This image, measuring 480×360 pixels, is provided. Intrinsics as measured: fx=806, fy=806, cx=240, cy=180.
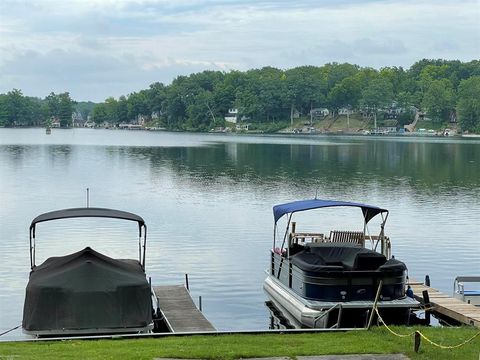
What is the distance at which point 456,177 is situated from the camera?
8431 centimetres

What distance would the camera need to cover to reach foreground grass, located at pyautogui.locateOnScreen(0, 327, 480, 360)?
16156 mm

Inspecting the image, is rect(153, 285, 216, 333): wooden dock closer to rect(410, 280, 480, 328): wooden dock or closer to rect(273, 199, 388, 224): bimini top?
rect(273, 199, 388, 224): bimini top

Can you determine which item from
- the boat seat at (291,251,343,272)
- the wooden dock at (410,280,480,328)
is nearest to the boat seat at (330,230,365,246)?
the wooden dock at (410,280,480,328)

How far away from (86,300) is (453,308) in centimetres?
1130

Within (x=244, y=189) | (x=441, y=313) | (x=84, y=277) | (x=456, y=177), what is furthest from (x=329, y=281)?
(x=456, y=177)

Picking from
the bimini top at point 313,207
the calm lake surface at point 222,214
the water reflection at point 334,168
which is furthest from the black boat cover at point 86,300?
the water reflection at point 334,168

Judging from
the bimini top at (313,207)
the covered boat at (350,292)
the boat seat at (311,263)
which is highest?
the bimini top at (313,207)

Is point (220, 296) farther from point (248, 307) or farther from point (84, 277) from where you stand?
point (84, 277)

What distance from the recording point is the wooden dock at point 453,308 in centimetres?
2352

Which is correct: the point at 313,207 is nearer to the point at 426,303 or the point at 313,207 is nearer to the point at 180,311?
the point at 426,303

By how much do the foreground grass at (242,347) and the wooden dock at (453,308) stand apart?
479 cm

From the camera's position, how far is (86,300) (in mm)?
20875

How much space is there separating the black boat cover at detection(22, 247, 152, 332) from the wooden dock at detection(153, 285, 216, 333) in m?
1.54

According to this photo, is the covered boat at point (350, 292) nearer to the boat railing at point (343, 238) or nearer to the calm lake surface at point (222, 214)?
the calm lake surface at point (222, 214)
